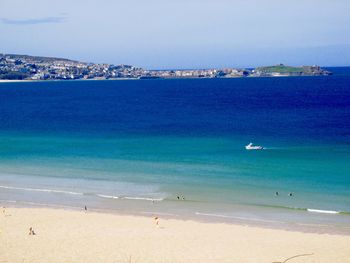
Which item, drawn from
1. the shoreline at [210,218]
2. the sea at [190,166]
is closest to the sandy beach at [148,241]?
the shoreline at [210,218]

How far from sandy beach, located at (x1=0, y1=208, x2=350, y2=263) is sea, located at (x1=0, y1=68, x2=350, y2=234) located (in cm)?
224

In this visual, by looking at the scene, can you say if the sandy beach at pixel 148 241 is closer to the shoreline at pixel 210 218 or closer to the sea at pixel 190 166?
the shoreline at pixel 210 218

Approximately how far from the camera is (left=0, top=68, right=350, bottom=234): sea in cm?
3356

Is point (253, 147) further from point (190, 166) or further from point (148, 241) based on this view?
point (148, 241)

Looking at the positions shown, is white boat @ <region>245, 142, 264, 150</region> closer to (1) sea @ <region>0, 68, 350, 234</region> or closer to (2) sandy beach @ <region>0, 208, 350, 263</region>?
(1) sea @ <region>0, 68, 350, 234</region>

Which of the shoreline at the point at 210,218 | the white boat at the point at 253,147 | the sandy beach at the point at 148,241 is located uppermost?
the white boat at the point at 253,147

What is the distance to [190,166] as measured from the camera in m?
44.4

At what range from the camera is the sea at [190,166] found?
33.6 m

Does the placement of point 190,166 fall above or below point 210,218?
above

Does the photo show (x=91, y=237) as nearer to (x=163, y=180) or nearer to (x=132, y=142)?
(x=163, y=180)

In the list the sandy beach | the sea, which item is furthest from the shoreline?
the sandy beach

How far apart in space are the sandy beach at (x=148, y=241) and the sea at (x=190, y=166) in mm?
2241

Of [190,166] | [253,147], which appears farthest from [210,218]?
[253,147]

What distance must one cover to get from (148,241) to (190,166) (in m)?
18.1
